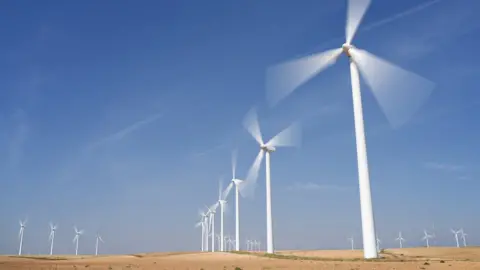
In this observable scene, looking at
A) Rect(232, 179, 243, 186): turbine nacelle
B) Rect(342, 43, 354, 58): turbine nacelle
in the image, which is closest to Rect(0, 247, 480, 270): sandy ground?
Rect(342, 43, 354, 58): turbine nacelle

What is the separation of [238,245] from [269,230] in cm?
2163

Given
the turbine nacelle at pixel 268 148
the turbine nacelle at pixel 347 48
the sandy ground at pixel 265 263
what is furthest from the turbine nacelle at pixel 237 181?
the turbine nacelle at pixel 347 48

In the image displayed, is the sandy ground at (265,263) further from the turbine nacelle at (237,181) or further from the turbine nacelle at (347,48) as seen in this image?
the turbine nacelle at (237,181)

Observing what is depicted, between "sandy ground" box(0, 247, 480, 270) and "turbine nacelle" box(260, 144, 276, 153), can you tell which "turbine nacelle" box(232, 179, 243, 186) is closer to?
"turbine nacelle" box(260, 144, 276, 153)

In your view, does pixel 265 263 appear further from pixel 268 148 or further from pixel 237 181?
pixel 237 181

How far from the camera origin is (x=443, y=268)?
3362 cm

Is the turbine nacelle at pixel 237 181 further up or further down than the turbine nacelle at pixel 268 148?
further down

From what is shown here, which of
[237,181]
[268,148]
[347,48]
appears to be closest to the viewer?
[347,48]

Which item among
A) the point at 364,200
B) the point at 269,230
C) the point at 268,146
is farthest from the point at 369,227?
the point at 268,146

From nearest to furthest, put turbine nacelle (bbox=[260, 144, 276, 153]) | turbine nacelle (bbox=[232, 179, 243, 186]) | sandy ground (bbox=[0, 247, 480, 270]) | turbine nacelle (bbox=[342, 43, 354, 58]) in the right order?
sandy ground (bbox=[0, 247, 480, 270])
turbine nacelle (bbox=[342, 43, 354, 58])
turbine nacelle (bbox=[260, 144, 276, 153])
turbine nacelle (bbox=[232, 179, 243, 186])

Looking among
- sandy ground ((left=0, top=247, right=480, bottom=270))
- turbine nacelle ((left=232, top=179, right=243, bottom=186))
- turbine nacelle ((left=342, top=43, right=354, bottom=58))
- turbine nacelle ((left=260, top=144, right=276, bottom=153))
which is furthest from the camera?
turbine nacelle ((left=232, top=179, right=243, bottom=186))

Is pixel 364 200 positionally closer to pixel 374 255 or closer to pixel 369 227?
pixel 369 227

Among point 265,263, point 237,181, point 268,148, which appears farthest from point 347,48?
point 237,181

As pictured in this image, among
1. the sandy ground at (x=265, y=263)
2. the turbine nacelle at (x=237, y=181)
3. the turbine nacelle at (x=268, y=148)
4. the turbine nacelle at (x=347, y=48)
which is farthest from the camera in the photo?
the turbine nacelle at (x=237, y=181)
